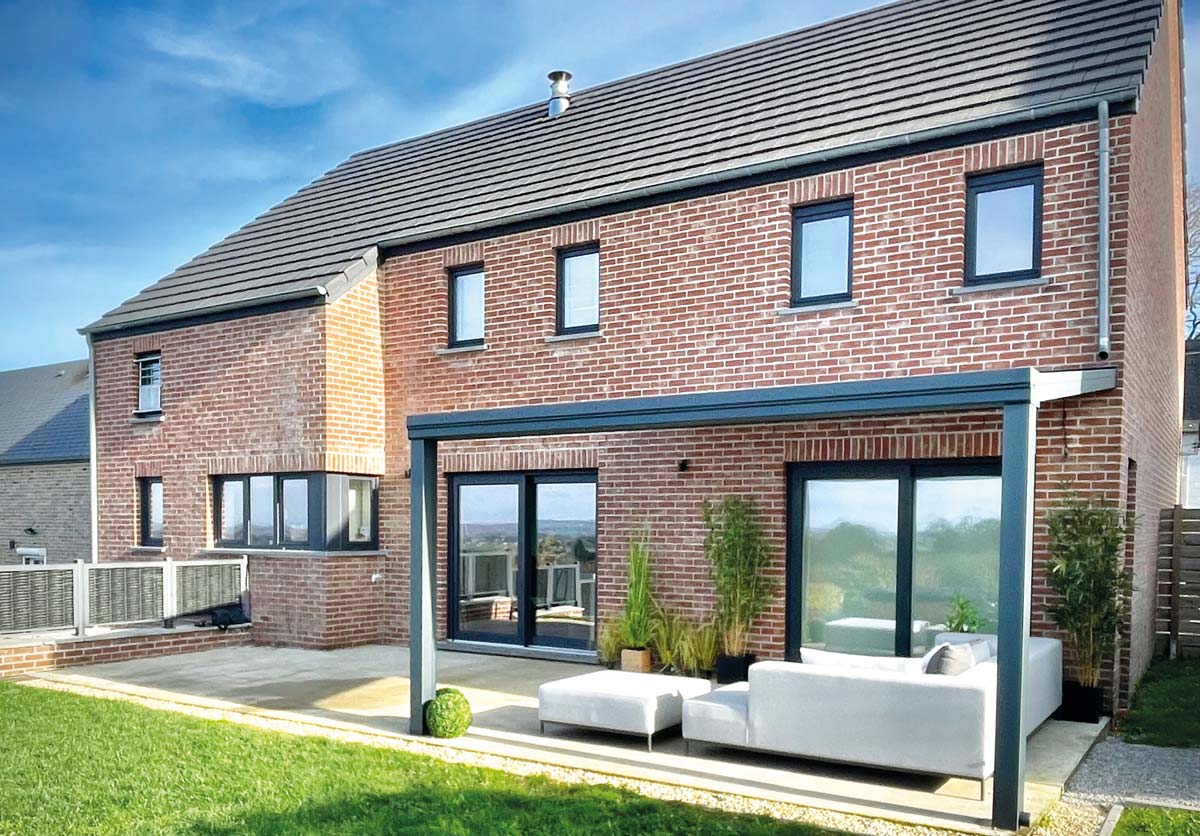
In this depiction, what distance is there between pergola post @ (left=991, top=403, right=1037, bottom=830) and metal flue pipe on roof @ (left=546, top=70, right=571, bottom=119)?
1040cm

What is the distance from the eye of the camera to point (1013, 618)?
5.36 meters

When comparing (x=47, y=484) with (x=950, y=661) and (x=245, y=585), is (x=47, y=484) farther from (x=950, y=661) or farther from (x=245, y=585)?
(x=950, y=661)

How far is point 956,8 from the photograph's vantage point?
36.8ft

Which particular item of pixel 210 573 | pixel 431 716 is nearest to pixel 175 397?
pixel 210 573

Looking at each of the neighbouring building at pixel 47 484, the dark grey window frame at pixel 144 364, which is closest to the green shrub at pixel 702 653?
the dark grey window frame at pixel 144 364

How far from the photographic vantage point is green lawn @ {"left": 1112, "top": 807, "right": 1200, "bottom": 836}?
528 cm

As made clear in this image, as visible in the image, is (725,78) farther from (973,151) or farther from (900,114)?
(973,151)

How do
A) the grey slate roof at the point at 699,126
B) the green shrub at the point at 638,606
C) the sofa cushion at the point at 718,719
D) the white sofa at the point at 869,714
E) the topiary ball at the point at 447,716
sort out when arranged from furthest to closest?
the green shrub at the point at 638,606 → the grey slate roof at the point at 699,126 → the topiary ball at the point at 447,716 → the sofa cushion at the point at 718,719 → the white sofa at the point at 869,714

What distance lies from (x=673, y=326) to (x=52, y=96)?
21488 millimetres

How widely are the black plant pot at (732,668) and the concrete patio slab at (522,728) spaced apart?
5.79 ft

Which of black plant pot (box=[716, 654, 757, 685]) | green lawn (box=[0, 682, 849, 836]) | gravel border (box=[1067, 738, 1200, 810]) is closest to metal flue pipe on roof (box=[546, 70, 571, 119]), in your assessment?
black plant pot (box=[716, 654, 757, 685])

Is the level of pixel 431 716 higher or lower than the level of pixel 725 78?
lower

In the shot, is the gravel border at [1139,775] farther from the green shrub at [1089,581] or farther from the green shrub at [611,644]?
the green shrub at [611,644]

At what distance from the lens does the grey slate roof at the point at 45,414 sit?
19.8m
